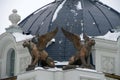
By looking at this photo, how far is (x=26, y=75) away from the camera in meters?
44.6

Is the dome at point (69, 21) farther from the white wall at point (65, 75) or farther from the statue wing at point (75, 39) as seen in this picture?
Result: the white wall at point (65, 75)

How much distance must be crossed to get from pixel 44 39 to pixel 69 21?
5769 mm

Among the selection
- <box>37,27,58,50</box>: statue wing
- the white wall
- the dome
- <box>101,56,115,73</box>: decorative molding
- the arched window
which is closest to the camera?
the white wall

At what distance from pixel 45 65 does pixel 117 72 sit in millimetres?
6270

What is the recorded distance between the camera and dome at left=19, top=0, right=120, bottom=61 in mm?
50125

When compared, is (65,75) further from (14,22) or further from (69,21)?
(14,22)

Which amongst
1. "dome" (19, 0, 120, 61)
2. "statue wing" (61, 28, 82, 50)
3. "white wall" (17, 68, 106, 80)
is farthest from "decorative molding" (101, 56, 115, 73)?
"white wall" (17, 68, 106, 80)

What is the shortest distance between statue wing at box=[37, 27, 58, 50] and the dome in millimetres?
3347

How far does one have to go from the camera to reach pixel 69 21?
51.5 meters

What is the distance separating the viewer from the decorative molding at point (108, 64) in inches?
1956

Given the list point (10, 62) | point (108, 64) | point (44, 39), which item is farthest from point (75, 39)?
point (10, 62)

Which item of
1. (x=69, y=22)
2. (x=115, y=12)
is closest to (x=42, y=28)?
(x=69, y=22)

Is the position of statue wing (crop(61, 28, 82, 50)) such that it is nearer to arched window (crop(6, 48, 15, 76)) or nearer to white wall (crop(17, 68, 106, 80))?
white wall (crop(17, 68, 106, 80))

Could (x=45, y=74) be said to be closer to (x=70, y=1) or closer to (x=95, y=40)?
(x=95, y=40)
